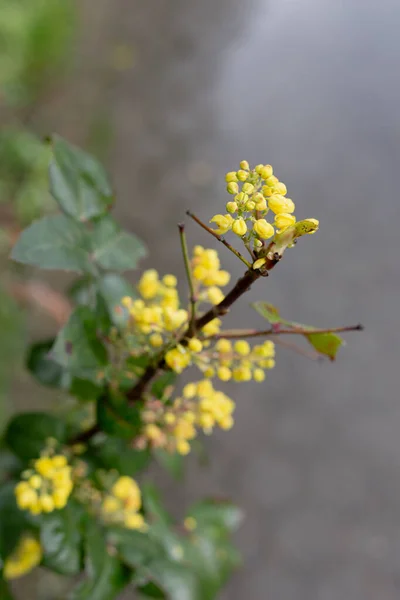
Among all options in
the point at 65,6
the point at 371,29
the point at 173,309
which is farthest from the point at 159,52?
the point at 173,309

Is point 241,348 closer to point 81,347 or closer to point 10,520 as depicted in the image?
point 81,347

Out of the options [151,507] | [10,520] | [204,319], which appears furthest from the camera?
[151,507]

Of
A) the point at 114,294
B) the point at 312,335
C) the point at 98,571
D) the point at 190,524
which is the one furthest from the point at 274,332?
the point at 190,524

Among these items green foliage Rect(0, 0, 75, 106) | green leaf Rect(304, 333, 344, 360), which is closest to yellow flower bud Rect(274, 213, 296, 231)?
green leaf Rect(304, 333, 344, 360)

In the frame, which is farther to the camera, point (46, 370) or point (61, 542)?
point (46, 370)

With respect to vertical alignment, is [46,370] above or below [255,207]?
below

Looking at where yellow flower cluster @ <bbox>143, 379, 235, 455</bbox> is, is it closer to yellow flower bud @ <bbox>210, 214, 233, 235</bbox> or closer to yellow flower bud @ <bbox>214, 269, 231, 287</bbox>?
yellow flower bud @ <bbox>214, 269, 231, 287</bbox>
